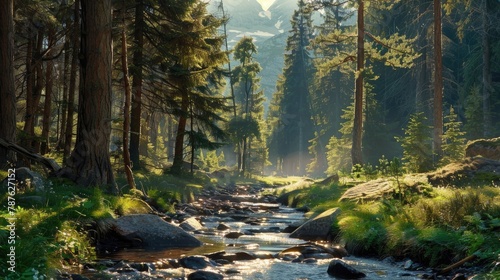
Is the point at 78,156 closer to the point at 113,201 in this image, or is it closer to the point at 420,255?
the point at 113,201

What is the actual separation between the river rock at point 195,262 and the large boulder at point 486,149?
13265mm

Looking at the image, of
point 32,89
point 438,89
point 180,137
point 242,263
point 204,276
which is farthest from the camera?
point 180,137

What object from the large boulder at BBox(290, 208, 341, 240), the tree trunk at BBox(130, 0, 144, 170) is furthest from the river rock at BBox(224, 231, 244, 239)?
the tree trunk at BBox(130, 0, 144, 170)

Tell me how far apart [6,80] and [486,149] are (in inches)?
604

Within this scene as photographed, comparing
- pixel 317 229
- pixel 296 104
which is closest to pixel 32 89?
pixel 317 229

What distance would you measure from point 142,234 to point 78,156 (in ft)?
12.7

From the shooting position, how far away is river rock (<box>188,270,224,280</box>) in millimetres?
6831

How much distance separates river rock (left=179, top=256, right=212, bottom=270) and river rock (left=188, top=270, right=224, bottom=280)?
64 centimetres

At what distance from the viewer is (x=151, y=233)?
30.9 feet

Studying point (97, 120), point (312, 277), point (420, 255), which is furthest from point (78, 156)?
point (420, 255)

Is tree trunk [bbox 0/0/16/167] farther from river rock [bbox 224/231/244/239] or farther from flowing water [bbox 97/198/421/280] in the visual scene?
river rock [bbox 224/231/244/239]

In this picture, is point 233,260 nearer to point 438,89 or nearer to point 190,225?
point 190,225

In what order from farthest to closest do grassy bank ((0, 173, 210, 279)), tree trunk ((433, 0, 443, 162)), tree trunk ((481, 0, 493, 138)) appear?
tree trunk ((481, 0, 493, 138))
tree trunk ((433, 0, 443, 162))
grassy bank ((0, 173, 210, 279))

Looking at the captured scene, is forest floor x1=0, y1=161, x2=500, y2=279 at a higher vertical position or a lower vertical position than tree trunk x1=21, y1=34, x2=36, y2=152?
lower
